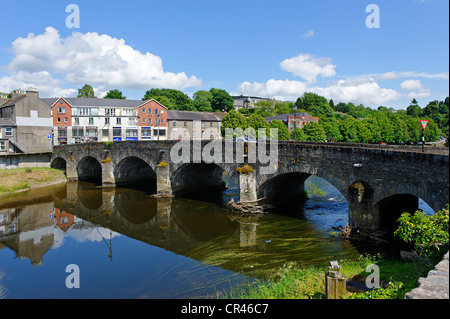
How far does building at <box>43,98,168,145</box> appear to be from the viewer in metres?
59.9

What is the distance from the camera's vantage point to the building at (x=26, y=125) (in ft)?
143

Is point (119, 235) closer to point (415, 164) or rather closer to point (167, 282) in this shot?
point (167, 282)

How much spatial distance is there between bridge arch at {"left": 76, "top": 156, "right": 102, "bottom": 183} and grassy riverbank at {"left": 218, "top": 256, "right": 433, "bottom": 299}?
3708 centimetres

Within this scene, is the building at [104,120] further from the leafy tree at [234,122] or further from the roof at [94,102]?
the leafy tree at [234,122]

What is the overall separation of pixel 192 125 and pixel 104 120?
1886 cm

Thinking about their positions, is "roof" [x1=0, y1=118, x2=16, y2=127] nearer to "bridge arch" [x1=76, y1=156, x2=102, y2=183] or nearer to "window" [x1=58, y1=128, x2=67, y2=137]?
"bridge arch" [x1=76, y1=156, x2=102, y2=183]

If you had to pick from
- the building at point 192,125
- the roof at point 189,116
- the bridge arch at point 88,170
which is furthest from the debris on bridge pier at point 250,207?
the roof at point 189,116

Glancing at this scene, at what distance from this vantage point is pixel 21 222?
26.7m

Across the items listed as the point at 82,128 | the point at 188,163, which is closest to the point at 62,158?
the point at 82,128

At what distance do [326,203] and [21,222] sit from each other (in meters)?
26.2

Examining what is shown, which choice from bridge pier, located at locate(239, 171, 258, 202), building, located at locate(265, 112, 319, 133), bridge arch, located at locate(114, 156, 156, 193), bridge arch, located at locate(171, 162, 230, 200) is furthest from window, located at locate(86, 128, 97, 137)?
building, located at locate(265, 112, 319, 133)

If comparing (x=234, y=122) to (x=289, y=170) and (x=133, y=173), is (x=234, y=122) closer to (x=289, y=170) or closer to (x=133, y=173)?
(x=133, y=173)

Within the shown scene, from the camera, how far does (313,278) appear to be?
13.5 metres

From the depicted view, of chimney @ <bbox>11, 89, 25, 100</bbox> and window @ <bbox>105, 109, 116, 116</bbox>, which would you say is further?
window @ <bbox>105, 109, 116, 116</bbox>
